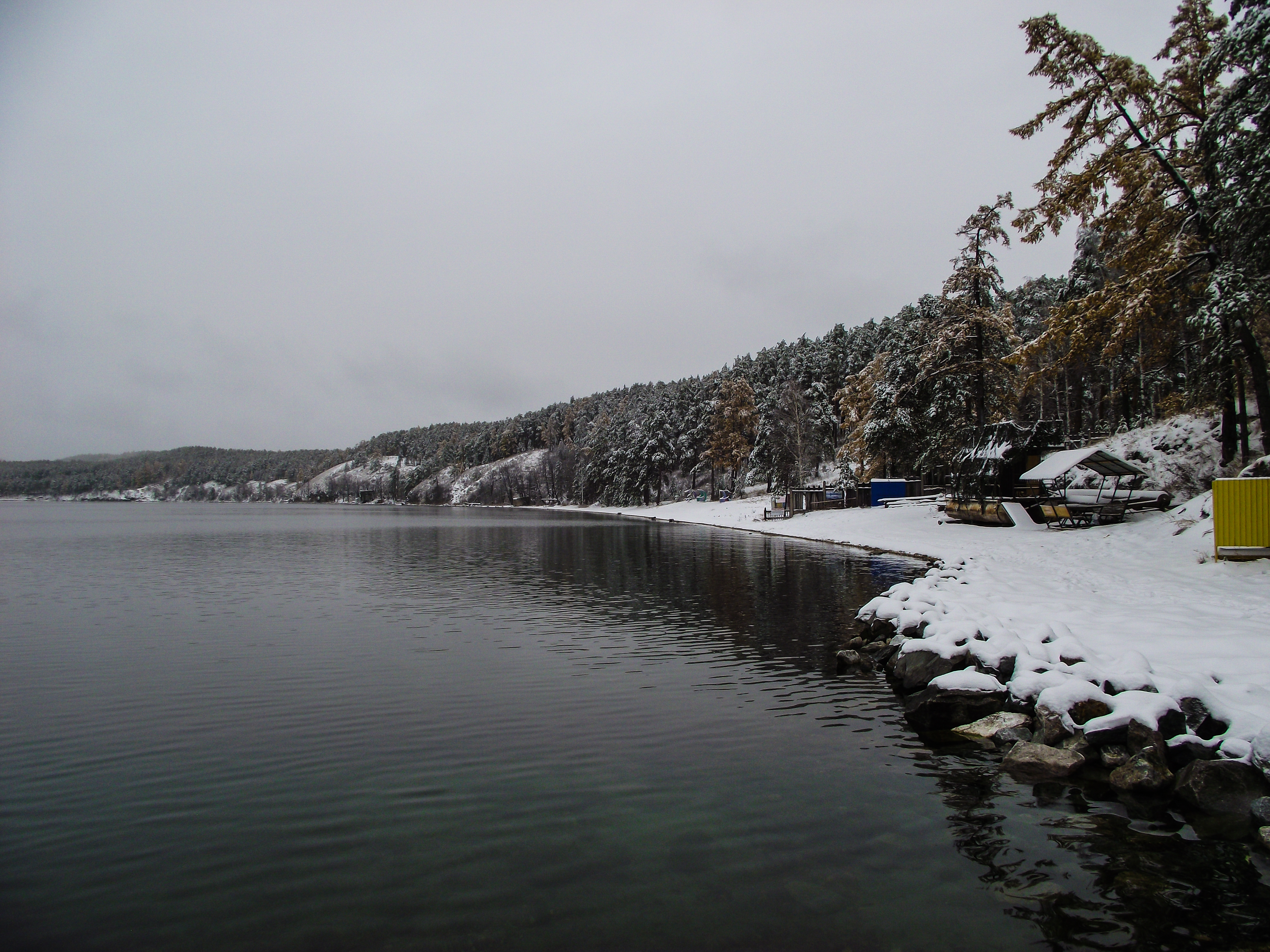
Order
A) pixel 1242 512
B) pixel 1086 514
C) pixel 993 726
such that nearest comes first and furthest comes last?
pixel 993 726, pixel 1242 512, pixel 1086 514

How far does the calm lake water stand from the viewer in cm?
530

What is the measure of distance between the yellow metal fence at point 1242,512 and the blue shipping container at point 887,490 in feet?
103

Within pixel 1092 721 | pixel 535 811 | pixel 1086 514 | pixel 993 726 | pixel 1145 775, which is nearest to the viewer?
pixel 535 811

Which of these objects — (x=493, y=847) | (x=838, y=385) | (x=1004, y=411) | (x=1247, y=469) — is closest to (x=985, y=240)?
(x=1004, y=411)

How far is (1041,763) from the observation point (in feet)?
26.8

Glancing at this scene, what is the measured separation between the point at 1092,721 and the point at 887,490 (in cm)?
3992

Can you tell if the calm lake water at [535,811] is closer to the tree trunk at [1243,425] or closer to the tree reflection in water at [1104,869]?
the tree reflection in water at [1104,869]

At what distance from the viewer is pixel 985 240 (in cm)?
3544

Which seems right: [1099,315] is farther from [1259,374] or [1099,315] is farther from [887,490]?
[887,490]

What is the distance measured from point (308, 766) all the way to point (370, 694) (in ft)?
9.53

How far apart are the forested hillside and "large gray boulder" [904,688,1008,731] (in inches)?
552

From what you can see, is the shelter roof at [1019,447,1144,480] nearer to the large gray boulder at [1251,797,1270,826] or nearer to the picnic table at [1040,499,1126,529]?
the picnic table at [1040,499,1126,529]

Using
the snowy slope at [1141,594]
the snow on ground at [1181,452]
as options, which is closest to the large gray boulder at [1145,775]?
the snowy slope at [1141,594]

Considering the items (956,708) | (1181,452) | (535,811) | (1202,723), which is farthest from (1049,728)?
(1181,452)
